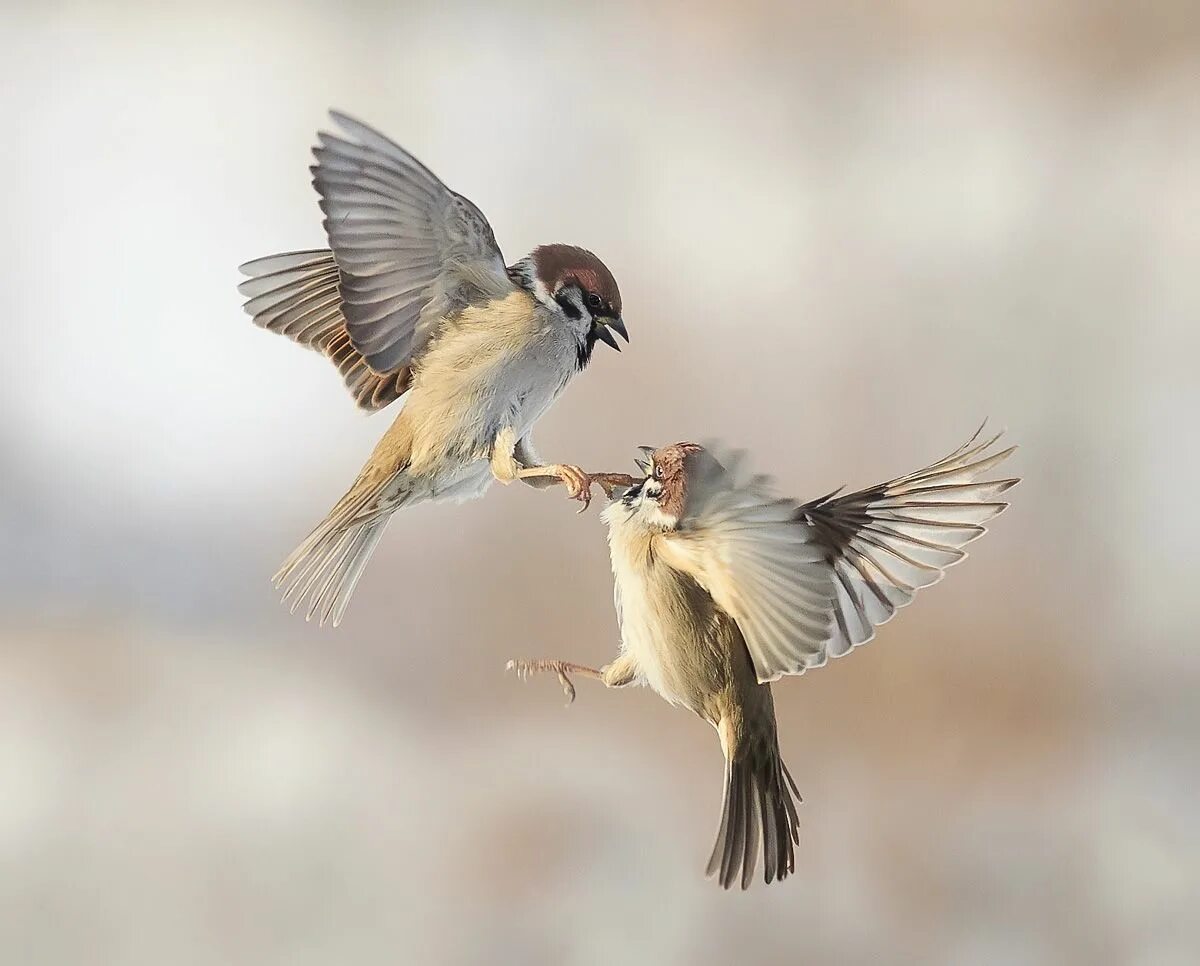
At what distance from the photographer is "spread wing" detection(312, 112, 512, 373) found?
685 millimetres

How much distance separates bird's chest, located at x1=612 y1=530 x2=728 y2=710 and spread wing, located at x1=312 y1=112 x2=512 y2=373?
0.19 metres

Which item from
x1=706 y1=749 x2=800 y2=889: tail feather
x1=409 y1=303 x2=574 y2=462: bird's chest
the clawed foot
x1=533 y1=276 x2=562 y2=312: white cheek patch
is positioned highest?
x1=533 y1=276 x2=562 y2=312: white cheek patch

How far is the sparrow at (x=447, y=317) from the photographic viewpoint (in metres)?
0.69

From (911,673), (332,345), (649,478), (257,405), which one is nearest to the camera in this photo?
(649,478)

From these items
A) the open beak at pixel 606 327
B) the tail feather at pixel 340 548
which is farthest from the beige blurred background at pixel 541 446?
the open beak at pixel 606 327

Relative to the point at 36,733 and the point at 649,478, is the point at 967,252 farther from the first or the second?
the point at 36,733

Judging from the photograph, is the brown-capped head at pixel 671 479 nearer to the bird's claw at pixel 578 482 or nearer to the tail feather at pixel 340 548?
the bird's claw at pixel 578 482

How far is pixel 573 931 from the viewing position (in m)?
1.12

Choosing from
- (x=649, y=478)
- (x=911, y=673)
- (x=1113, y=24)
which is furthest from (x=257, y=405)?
(x=1113, y=24)

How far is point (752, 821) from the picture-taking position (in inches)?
30.8

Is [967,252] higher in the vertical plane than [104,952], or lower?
higher

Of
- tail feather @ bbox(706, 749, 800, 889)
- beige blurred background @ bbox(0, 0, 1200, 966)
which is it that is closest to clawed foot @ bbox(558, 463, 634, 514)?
tail feather @ bbox(706, 749, 800, 889)

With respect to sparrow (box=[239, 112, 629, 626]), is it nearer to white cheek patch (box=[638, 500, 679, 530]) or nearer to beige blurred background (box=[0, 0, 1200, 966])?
white cheek patch (box=[638, 500, 679, 530])

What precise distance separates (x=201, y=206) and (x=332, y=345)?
1.29 feet
